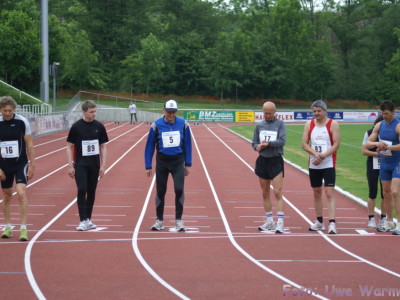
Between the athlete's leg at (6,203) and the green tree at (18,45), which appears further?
the green tree at (18,45)

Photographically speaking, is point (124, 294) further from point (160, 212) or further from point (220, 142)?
point (220, 142)

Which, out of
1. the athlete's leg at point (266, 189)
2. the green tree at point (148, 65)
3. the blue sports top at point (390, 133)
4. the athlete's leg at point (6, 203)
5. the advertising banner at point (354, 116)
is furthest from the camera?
the green tree at point (148, 65)

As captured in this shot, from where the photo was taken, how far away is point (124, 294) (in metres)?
6.58

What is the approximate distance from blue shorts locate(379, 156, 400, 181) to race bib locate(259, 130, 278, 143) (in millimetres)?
1552

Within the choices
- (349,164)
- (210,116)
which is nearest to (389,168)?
(349,164)

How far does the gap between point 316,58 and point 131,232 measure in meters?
78.8

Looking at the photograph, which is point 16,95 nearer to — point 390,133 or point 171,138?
point 171,138

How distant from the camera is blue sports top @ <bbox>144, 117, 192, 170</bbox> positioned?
1041 cm

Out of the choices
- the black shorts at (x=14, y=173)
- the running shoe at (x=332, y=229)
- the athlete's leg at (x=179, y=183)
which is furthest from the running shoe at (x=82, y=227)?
the running shoe at (x=332, y=229)

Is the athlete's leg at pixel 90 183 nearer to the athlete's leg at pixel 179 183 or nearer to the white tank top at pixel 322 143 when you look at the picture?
the athlete's leg at pixel 179 183

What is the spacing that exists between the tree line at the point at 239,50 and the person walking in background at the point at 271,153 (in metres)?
63.8

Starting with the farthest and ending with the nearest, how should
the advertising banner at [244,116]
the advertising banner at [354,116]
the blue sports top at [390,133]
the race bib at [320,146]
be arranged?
the advertising banner at [354,116], the advertising banner at [244,116], the race bib at [320,146], the blue sports top at [390,133]

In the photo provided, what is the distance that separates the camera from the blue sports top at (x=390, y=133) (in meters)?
10.1

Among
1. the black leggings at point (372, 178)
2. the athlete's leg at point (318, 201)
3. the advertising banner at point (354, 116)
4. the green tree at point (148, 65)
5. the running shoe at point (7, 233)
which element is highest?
the green tree at point (148, 65)
